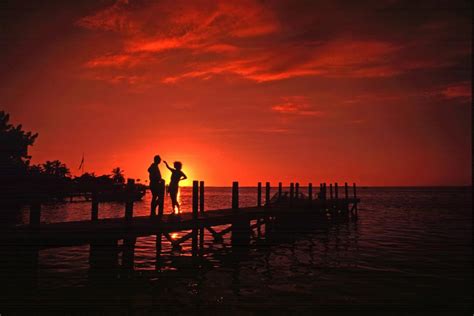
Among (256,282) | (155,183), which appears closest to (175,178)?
(155,183)

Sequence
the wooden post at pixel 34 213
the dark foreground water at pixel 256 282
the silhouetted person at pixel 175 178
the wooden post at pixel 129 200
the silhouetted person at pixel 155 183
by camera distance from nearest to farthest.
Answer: the dark foreground water at pixel 256 282 < the wooden post at pixel 34 213 < the wooden post at pixel 129 200 < the silhouetted person at pixel 155 183 < the silhouetted person at pixel 175 178

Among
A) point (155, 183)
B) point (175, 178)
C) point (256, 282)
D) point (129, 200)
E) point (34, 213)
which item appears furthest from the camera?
point (175, 178)

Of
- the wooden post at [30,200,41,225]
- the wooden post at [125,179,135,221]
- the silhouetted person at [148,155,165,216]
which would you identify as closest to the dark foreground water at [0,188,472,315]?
the wooden post at [30,200,41,225]

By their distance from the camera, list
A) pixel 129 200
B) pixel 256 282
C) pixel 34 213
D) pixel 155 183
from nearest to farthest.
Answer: pixel 34 213
pixel 256 282
pixel 129 200
pixel 155 183

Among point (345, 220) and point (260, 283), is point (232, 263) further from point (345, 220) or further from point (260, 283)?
point (345, 220)

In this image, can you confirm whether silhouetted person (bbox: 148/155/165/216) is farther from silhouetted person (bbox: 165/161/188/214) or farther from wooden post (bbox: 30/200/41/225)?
wooden post (bbox: 30/200/41/225)

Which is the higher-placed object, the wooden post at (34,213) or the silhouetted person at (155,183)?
the silhouetted person at (155,183)

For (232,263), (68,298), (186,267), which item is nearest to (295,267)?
(232,263)

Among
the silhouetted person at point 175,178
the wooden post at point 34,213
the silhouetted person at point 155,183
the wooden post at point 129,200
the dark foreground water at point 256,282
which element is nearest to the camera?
the dark foreground water at point 256,282

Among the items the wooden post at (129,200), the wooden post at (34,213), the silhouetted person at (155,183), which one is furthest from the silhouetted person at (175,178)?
the wooden post at (34,213)

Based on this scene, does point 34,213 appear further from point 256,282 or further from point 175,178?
point 256,282

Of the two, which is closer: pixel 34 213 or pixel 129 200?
pixel 34 213

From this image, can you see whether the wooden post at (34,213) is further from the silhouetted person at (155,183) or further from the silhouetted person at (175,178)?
the silhouetted person at (175,178)

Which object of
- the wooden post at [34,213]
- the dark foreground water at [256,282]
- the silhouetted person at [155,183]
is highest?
the silhouetted person at [155,183]
